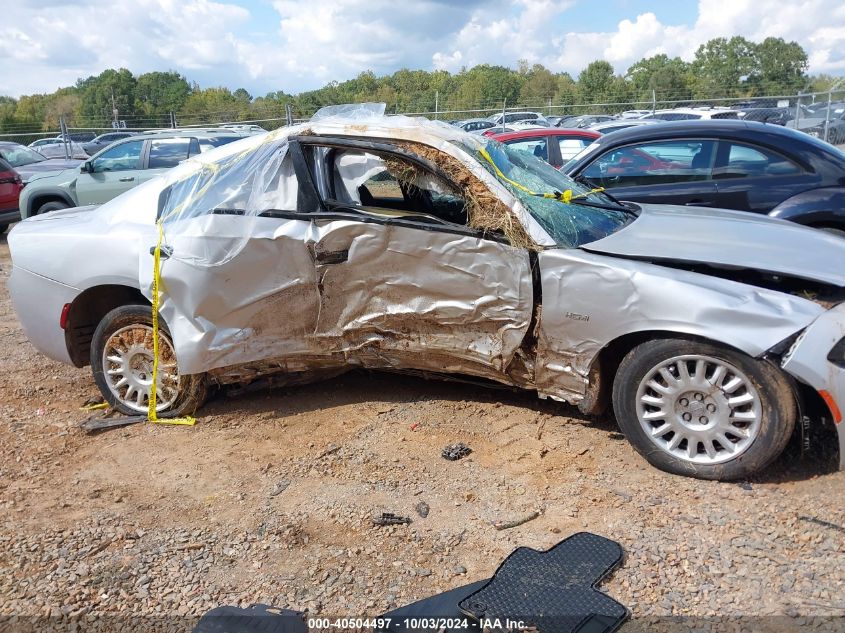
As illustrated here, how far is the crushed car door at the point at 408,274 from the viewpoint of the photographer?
12.7 ft

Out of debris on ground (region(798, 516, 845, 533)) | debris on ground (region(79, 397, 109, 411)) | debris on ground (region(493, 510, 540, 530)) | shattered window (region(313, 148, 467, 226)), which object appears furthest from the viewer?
debris on ground (region(79, 397, 109, 411))

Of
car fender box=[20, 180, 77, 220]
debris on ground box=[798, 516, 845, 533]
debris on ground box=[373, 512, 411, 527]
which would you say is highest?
car fender box=[20, 180, 77, 220]

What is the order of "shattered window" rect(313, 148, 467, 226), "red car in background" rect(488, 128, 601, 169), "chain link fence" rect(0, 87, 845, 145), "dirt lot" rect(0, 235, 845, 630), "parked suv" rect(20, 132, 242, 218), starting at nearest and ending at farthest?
"dirt lot" rect(0, 235, 845, 630) < "shattered window" rect(313, 148, 467, 226) < "red car in background" rect(488, 128, 601, 169) < "parked suv" rect(20, 132, 242, 218) < "chain link fence" rect(0, 87, 845, 145)

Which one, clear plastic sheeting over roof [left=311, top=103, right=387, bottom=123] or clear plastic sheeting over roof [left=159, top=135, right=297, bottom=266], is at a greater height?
clear plastic sheeting over roof [left=311, top=103, right=387, bottom=123]

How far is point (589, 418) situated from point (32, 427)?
11.7 feet

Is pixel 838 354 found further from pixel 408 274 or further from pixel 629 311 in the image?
pixel 408 274

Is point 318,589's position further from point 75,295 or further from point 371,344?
point 75,295

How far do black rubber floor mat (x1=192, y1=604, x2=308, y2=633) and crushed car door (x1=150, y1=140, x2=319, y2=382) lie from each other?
185 centimetres

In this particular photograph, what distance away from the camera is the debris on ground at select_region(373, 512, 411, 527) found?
3.33 metres

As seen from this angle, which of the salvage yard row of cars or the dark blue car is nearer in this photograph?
the dark blue car

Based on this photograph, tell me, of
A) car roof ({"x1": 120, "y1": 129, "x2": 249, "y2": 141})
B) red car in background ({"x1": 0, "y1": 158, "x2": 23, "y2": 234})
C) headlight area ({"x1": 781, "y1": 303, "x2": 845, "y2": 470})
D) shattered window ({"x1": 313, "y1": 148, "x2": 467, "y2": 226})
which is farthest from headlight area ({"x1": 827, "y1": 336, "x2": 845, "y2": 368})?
red car in background ({"x1": 0, "y1": 158, "x2": 23, "y2": 234})

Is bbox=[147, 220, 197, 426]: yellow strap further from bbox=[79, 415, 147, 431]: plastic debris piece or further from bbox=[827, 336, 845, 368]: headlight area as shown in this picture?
bbox=[827, 336, 845, 368]: headlight area

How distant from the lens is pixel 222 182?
14.5 feet

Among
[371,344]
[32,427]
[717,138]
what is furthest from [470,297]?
[717,138]
